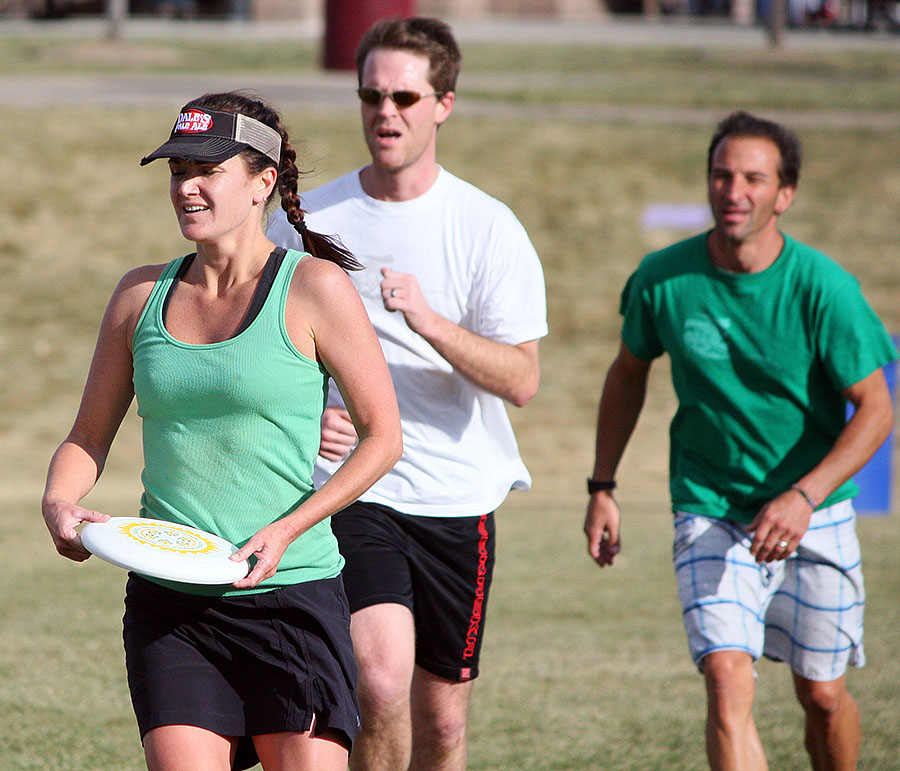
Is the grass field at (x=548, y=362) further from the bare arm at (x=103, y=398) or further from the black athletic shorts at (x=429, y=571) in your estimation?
the bare arm at (x=103, y=398)

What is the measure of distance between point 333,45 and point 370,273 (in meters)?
21.1

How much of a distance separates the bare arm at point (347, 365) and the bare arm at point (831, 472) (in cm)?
154

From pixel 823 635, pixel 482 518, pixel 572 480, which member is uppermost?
pixel 482 518

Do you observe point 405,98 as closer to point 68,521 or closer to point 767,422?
point 767,422

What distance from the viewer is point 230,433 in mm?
3000

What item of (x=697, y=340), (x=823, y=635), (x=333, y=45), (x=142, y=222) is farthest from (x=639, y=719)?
(x=333, y=45)

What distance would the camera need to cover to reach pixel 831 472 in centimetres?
420

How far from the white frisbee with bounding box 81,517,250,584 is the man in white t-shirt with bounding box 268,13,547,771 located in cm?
127

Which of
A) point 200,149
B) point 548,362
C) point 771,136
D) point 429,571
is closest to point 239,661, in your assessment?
point 200,149

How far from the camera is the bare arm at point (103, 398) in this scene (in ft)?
10.3

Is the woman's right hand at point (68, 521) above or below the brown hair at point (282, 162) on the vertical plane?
below

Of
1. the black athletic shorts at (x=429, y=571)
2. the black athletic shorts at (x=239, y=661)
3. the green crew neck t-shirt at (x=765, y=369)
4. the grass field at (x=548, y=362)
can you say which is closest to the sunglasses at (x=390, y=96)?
the green crew neck t-shirt at (x=765, y=369)

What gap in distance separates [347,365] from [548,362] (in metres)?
11.8

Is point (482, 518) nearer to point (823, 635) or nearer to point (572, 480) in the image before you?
point (823, 635)
